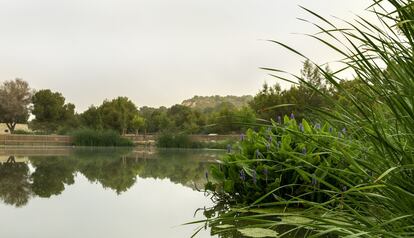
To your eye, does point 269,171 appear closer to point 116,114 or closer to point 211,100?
point 116,114

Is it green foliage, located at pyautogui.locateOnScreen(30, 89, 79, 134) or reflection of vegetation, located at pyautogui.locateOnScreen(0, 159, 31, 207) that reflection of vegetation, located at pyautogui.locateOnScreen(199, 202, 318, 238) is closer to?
reflection of vegetation, located at pyautogui.locateOnScreen(0, 159, 31, 207)

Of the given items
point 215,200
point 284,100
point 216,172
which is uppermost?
point 284,100

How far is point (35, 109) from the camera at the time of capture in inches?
1117

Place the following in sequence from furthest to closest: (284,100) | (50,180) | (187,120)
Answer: (187,120), (284,100), (50,180)

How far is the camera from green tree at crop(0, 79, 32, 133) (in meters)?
27.2

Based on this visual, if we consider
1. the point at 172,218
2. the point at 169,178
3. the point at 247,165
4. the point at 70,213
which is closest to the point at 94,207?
the point at 70,213

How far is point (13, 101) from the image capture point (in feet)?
89.7

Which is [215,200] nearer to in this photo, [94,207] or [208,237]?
[94,207]

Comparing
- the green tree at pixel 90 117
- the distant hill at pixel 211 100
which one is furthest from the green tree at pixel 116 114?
the distant hill at pixel 211 100

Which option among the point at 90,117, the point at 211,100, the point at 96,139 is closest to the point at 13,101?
the point at 90,117

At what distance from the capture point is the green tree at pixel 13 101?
2716 centimetres

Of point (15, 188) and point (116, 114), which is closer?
point (15, 188)

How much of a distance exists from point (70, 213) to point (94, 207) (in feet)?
0.90

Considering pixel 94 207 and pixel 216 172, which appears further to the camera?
pixel 216 172
